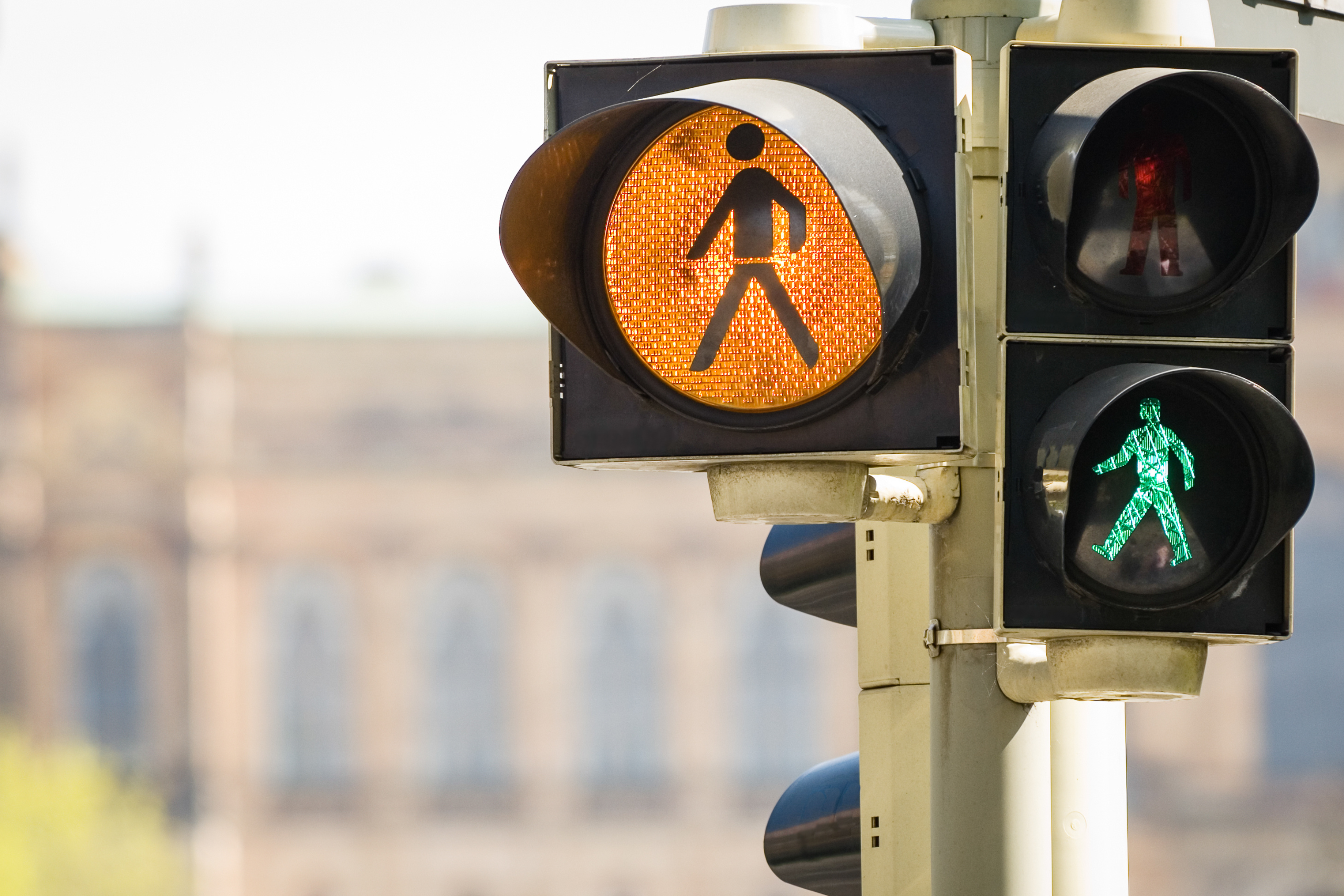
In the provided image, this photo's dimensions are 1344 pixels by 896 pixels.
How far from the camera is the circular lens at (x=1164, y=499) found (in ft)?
4.99

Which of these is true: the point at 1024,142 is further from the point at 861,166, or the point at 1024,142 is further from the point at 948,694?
the point at 948,694

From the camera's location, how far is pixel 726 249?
5.10 feet

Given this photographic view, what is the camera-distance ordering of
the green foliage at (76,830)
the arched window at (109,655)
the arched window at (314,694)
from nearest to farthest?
1. the green foliage at (76,830)
2. the arched window at (109,655)
3. the arched window at (314,694)

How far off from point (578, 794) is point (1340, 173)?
16.5 m

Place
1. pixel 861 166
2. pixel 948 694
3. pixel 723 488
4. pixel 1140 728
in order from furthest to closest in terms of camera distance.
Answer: pixel 1140 728
pixel 948 694
pixel 723 488
pixel 861 166

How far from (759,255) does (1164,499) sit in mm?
320

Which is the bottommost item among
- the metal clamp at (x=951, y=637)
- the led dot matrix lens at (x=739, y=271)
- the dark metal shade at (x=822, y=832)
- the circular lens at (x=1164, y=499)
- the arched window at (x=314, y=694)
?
the arched window at (x=314, y=694)

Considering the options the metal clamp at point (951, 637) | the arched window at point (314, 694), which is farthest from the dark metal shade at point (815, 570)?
the arched window at point (314, 694)

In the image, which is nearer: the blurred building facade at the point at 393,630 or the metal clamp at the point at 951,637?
the metal clamp at the point at 951,637

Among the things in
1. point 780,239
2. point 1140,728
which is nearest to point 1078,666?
point 780,239

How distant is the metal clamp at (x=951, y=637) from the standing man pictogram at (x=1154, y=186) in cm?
31

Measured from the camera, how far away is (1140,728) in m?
37.2

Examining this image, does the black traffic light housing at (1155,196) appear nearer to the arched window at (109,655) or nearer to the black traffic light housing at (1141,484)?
the black traffic light housing at (1141,484)

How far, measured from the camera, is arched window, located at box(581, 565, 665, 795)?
38.3 metres
